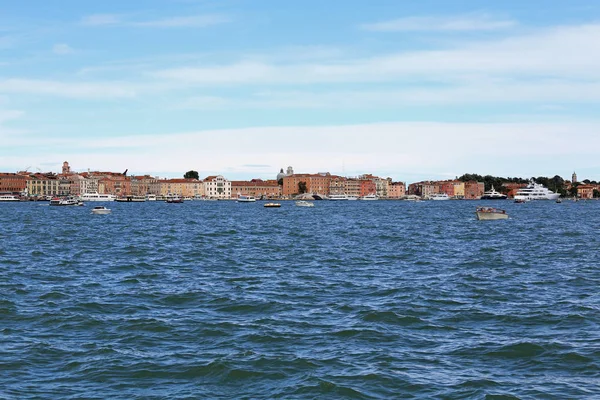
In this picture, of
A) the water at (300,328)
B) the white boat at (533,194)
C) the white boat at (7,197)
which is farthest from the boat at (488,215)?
the white boat at (7,197)

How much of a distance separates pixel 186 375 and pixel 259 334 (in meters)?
2.94

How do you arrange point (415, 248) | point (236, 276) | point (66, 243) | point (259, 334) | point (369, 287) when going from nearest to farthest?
point (259, 334) < point (369, 287) < point (236, 276) < point (415, 248) < point (66, 243)

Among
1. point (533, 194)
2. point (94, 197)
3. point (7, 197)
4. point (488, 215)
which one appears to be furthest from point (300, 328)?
point (7, 197)

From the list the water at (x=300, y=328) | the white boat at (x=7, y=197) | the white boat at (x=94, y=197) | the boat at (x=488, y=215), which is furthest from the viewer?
the white boat at (x=7, y=197)

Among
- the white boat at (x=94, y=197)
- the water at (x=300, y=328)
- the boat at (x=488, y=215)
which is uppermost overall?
the white boat at (x=94, y=197)

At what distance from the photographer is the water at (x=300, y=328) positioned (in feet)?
35.7

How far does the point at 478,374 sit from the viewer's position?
11320mm

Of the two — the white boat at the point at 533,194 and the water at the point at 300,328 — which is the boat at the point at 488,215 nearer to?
the water at the point at 300,328

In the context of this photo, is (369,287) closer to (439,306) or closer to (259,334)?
(439,306)

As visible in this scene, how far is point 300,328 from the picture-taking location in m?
14.6

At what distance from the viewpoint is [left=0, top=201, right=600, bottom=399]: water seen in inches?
429

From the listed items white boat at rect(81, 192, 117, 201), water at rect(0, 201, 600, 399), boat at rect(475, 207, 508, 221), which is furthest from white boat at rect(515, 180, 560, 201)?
water at rect(0, 201, 600, 399)

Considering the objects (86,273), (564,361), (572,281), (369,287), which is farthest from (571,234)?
(564,361)

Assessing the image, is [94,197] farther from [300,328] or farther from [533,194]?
[300,328]
